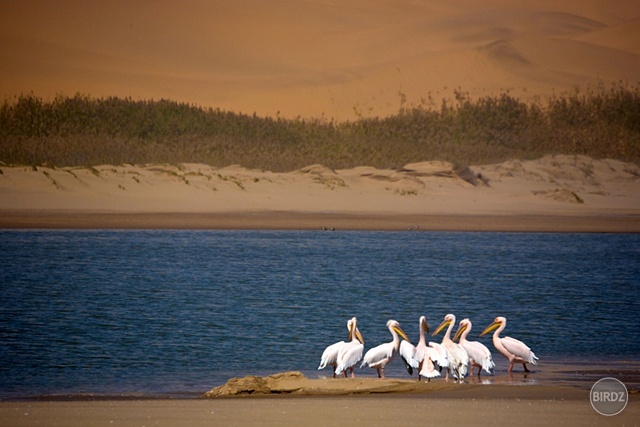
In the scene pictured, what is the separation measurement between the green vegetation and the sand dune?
3.23m

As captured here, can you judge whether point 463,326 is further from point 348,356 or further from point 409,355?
point 348,356

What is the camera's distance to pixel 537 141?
Answer: 4625 cm

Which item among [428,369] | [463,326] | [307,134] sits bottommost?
[428,369]

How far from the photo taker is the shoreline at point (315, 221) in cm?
3077

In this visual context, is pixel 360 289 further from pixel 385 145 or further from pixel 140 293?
pixel 385 145

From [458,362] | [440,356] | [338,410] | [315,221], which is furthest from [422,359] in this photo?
[315,221]

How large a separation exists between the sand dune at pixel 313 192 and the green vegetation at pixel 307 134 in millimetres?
3234

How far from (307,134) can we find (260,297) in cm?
2688

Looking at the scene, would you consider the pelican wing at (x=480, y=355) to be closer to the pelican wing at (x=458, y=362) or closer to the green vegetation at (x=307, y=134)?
the pelican wing at (x=458, y=362)

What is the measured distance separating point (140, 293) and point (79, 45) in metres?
33.8

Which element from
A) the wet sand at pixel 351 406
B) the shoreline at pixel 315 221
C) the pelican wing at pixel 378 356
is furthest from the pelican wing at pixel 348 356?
the shoreline at pixel 315 221

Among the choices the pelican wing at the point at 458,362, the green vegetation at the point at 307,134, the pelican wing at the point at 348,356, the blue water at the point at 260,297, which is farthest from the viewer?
the green vegetation at the point at 307,134

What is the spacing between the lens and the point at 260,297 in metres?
18.9

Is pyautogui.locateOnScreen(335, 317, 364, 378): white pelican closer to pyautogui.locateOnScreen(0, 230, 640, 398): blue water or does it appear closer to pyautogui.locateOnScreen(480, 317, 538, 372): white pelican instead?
pyautogui.locateOnScreen(0, 230, 640, 398): blue water
